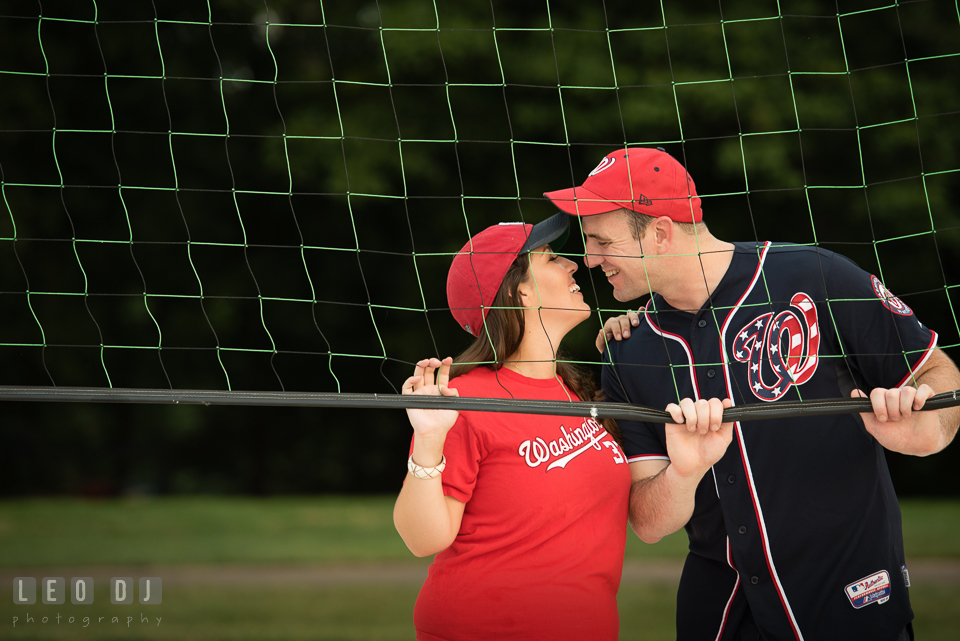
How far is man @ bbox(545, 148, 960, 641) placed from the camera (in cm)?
222

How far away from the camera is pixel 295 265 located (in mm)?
10406

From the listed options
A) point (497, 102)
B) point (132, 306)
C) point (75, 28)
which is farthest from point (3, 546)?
point (497, 102)

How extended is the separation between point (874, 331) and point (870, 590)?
711 millimetres

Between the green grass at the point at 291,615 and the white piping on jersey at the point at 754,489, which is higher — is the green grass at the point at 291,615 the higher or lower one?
the lower one

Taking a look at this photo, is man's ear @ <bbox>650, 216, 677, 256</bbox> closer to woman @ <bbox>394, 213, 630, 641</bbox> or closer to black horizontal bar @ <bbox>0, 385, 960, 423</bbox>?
woman @ <bbox>394, 213, 630, 641</bbox>

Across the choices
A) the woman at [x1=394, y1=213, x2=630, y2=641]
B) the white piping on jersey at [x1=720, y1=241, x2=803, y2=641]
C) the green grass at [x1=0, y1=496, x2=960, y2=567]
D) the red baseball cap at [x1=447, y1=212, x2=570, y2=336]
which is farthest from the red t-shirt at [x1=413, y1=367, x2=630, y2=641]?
the green grass at [x1=0, y1=496, x2=960, y2=567]

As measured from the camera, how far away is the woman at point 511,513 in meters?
2.01

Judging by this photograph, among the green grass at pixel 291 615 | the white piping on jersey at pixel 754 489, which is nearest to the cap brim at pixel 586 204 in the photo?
the white piping on jersey at pixel 754 489

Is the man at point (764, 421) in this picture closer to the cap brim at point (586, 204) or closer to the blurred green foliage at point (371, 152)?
the cap brim at point (586, 204)

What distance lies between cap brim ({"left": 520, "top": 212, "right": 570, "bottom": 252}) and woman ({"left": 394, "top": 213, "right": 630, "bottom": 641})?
20cm

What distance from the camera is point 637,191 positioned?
248 cm

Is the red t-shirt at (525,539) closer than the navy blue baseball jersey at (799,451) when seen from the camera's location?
Yes

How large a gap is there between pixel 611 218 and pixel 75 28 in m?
8.68

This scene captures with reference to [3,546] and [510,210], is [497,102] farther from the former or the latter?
[3,546]
